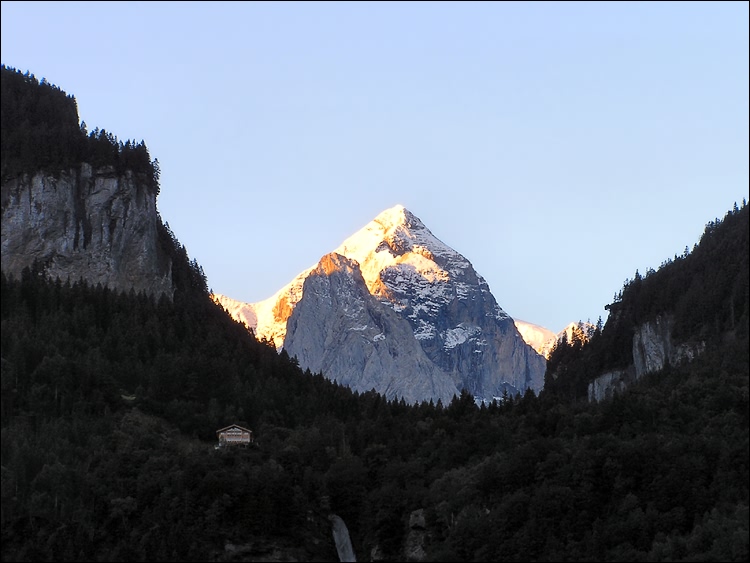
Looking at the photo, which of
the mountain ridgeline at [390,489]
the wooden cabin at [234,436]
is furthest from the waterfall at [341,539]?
the wooden cabin at [234,436]

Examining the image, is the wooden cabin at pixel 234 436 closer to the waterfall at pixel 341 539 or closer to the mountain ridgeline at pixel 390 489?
the mountain ridgeline at pixel 390 489

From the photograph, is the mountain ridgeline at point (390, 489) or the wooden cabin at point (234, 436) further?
the wooden cabin at point (234, 436)

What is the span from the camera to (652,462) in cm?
17575

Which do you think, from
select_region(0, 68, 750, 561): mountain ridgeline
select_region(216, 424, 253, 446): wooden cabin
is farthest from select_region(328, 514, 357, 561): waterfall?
select_region(216, 424, 253, 446): wooden cabin

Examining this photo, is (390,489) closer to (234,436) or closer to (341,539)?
(341,539)

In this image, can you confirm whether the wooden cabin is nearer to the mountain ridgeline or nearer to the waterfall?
the mountain ridgeline

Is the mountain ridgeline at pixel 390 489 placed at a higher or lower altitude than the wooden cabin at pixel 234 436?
lower

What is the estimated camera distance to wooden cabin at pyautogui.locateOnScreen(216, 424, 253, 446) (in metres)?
197

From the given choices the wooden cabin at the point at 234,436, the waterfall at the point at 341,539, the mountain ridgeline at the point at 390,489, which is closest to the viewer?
the mountain ridgeline at the point at 390,489

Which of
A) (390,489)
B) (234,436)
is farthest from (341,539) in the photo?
(234,436)

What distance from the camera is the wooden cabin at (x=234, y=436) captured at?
196750 mm

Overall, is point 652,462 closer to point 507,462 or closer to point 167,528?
point 507,462

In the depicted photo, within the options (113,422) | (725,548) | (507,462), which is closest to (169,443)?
(113,422)

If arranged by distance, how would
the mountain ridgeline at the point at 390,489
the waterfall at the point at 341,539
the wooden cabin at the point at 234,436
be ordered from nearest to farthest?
the mountain ridgeline at the point at 390,489
the waterfall at the point at 341,539
the wooden cabin at the point at 234,436
